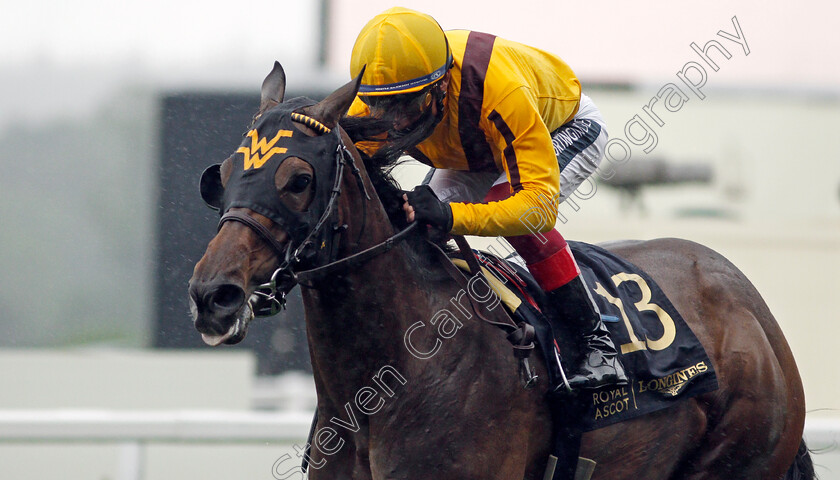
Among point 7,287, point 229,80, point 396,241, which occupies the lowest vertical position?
point 7,287

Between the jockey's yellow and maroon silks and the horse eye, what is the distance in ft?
1.51

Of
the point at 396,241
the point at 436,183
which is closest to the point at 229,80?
the point at 436,183

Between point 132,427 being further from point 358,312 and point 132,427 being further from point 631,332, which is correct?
point 631,332

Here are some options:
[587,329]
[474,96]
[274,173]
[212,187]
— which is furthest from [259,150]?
[587,329]

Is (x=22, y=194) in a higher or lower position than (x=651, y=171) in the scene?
lower

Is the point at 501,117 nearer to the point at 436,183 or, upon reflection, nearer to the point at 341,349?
the point at 436,183

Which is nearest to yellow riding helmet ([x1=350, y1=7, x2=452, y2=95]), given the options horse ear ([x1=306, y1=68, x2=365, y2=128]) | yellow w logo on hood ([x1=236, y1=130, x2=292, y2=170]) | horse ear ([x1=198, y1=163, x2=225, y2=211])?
horse ear ([x1=306, y1=68, x2=365, y2=128])

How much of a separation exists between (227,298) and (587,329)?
4.06 ft

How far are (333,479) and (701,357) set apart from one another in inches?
54.4

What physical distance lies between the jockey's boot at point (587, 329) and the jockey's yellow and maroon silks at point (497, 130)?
26 cm

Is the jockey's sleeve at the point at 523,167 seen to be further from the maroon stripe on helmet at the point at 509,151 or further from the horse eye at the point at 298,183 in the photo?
the horse eye at the point at 298,183

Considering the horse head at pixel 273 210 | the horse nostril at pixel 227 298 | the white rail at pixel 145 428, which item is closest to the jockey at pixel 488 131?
the horse head at pixel 273 210

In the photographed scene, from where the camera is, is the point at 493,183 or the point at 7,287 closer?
the point at 493,183

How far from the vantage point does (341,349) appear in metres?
2.53
